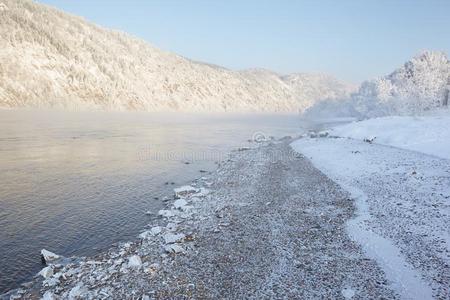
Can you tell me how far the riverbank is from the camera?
11219mm

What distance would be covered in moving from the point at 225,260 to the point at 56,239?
27.8ft

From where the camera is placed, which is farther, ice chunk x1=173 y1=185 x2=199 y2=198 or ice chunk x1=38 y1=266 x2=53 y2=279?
ice chunk x1=173 y1=185 x2=199 y2=198

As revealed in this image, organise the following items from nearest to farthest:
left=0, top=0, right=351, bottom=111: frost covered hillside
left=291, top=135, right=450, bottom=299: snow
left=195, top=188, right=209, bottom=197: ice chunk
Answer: left=291, top=135, right=450, bottom=299: snow
left=195, top=188, right=209, bottom=197: ice chunk
left=0, top=0, right=351, bottom=111: frost covered hillside

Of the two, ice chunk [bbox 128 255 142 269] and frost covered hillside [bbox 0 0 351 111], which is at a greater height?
frost covered hillside [bbox 0 0 351 111]

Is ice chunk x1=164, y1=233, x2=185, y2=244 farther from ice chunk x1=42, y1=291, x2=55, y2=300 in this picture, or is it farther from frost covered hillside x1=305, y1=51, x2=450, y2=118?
frost covered hillside x1=305, y1=51, x2=450, y2=118

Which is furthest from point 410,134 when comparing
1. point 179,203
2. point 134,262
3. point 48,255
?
point 48,255

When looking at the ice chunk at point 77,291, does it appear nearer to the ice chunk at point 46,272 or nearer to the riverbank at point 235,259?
the riverbank at point 235,259

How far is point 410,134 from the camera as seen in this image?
4475 cm

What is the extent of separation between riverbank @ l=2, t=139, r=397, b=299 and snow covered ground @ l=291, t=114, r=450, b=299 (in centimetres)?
86

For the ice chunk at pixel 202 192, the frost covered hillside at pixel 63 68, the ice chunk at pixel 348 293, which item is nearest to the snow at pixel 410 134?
the ice chunk at pixel 202 192

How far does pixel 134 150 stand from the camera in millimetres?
44656

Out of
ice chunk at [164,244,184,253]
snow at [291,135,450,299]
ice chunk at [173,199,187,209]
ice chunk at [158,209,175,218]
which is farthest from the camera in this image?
ice chunk at [173,199,187,209]

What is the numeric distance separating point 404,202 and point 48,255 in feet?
62.9

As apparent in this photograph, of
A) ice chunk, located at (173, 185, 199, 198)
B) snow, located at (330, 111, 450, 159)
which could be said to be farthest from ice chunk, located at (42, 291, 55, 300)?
snow, located at (330, 111, 450, 159)
